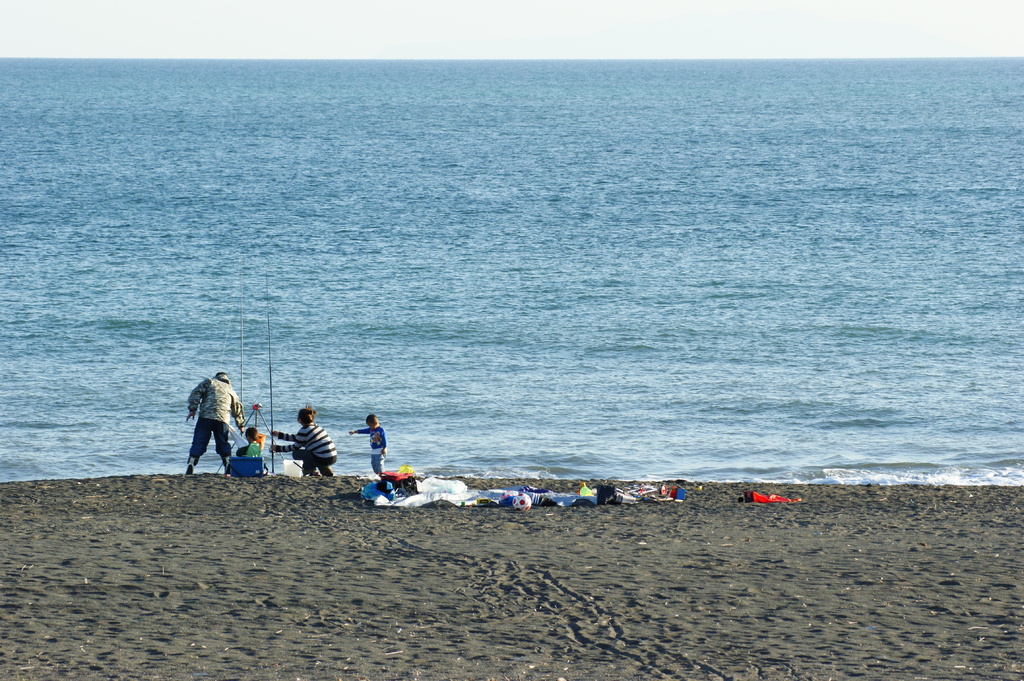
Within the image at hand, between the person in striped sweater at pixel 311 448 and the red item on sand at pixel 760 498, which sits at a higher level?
the person in striped sweater at pixel 311 448

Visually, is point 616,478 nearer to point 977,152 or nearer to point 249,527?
point 249,527

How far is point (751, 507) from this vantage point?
1163cm

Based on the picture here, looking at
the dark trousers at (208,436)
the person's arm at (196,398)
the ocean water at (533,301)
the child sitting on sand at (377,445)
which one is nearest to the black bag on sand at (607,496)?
the child sitting on sand at (377,445)

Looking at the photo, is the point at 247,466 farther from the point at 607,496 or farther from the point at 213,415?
the point at 607,496

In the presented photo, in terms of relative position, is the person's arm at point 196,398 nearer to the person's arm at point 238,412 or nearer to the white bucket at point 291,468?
the person's arm at point 238,412

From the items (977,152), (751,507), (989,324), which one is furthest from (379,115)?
(751,507)

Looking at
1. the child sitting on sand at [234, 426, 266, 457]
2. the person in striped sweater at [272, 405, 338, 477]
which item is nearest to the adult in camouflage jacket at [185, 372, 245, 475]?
the child sitting on sand at [234, 426, 266, 457]

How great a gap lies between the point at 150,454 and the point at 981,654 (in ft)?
42.9

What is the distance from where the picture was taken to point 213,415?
1306 cm

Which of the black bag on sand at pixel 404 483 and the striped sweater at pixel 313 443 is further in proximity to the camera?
the striped sweater at pixel 313 443

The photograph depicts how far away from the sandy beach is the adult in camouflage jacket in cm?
161

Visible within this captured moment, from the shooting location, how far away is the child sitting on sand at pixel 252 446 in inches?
498

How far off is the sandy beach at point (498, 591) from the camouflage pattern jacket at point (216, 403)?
67.7 inches

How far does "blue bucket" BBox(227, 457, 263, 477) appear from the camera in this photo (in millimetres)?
12523
